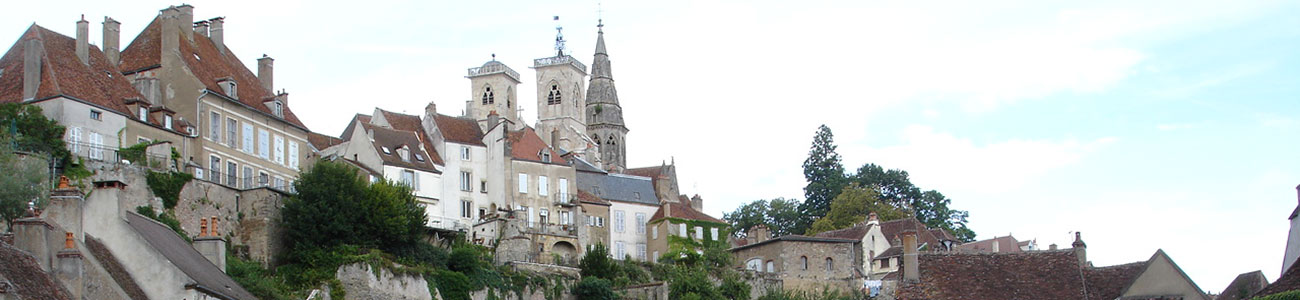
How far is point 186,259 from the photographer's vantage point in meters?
38.5

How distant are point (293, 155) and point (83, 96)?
11.8 meters

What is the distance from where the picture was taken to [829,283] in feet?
248

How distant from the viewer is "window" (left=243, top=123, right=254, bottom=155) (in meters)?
59.8

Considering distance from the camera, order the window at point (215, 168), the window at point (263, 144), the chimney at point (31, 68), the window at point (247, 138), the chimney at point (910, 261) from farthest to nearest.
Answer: the window at point (263, 144)
the window at point (247, 138)
the window at point (215, 168)
the chimney at point (31, 68)
the chimney at point (910, 261)

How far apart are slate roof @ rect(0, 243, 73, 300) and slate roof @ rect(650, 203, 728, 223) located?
5444 cm

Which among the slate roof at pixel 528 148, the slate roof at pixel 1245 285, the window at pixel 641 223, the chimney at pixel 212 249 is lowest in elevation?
the slate roof at pixel 1245 285

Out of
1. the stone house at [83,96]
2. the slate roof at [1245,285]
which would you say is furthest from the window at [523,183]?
the slate roof at [1245,285]

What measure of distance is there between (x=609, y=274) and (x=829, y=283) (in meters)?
11.9

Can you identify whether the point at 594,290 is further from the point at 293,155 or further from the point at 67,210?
the point at 67,210

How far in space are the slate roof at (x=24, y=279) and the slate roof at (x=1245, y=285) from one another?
25.9m

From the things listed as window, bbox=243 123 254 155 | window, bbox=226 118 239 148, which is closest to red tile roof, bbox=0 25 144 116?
window, bbox=226 118 239 148

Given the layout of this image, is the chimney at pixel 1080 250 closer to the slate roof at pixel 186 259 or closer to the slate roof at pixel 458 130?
the slate roof at pixel 186 259

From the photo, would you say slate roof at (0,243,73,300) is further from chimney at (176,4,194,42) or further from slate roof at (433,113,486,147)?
slate roof at (433,113,486,147)

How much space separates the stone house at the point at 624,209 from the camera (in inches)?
3226
